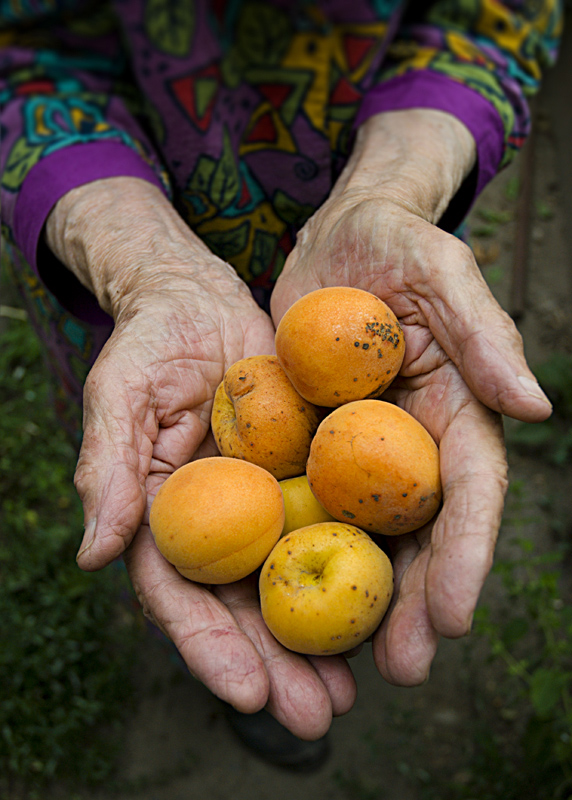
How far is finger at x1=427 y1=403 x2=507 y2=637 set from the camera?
1.56m

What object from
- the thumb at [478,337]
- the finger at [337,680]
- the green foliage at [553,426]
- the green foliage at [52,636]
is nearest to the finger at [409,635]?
the finger at [337,680]

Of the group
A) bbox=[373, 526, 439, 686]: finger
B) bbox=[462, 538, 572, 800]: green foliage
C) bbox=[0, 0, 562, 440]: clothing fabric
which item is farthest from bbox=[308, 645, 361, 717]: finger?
bbox=[0, 0, 562, 440]: clothing fabric

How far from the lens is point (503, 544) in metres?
4.17

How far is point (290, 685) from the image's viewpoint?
5.75ft

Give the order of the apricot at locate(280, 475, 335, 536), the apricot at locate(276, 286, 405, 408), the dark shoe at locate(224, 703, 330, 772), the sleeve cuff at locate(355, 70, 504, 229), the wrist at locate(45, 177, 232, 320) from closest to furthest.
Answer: the apricot at locate(276, 286, 405, 408)
the apricot at locate(280, 475, 335, 536)
the wrist at locate(45, 177, 232, 320)
the sleeve cuff at locate(355, 70, 504, 229)
the dark shoe at locate(224, 703, 330, 772)

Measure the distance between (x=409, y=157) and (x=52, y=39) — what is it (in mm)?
1654

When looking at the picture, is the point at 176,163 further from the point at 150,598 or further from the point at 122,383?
the point at 150,598

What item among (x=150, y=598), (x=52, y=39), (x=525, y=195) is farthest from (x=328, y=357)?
(x=525, y=195)

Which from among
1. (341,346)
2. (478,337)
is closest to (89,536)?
(341,346)

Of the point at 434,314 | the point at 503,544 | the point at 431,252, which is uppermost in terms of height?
the point at 431,252

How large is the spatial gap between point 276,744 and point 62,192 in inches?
112

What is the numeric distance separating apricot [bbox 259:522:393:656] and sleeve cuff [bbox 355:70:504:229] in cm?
171

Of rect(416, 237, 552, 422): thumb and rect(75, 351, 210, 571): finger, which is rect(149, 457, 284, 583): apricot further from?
rect(416, 237, 552, 422): thumb

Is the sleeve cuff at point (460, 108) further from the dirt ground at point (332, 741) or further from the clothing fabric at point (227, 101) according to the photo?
the dirt ground at point (332, 741)
